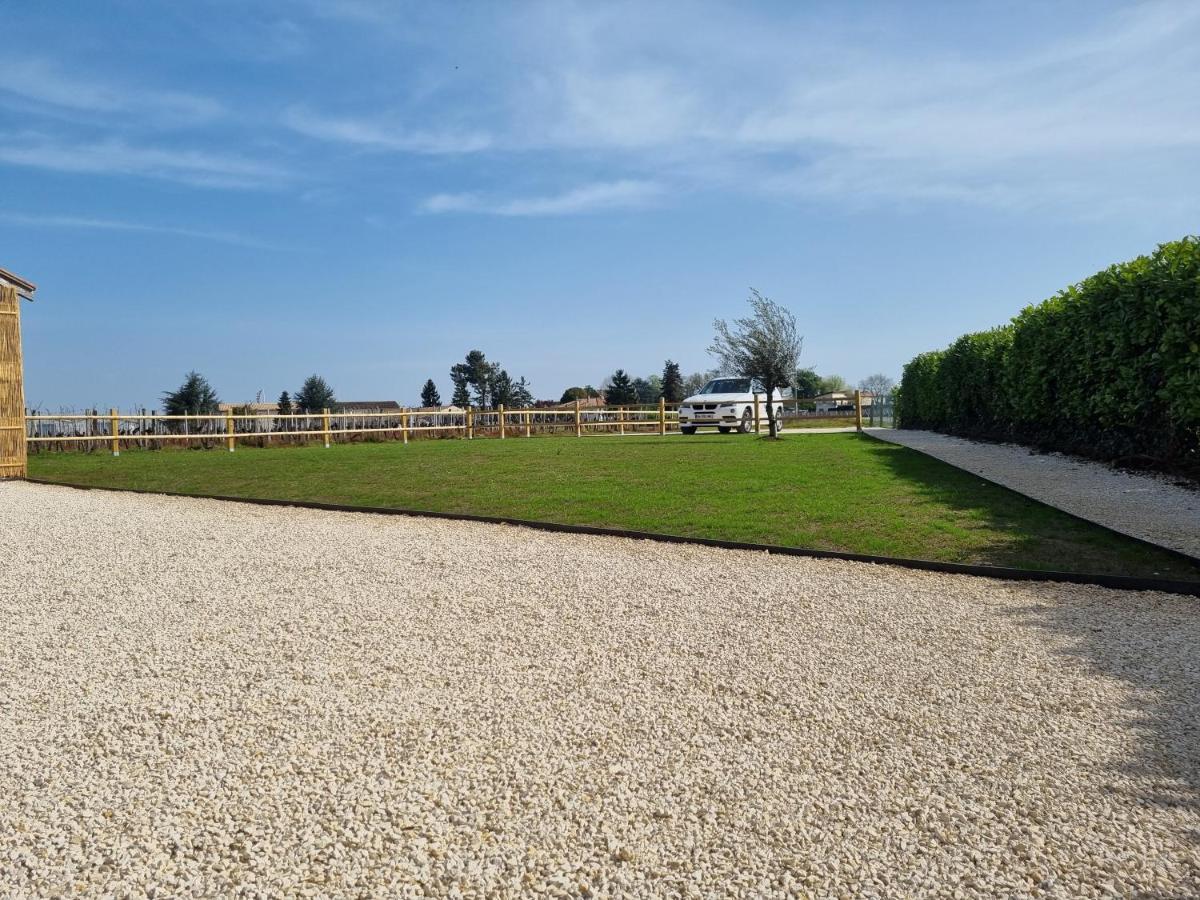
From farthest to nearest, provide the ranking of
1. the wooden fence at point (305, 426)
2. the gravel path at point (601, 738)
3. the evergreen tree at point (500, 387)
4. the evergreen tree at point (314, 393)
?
1. the evergreen tree at point (500, 387)
2. the evergreen tree at point (314, 393)
3. the wooden fence at point (305, 426)
4. the gravel path at point (601, 738)

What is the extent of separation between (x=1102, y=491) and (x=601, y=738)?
8509 mm

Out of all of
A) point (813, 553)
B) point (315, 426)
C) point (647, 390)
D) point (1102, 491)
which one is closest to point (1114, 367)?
point (1102, 491)

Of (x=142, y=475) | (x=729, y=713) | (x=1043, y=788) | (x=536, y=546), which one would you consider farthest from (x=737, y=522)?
(x=142, y=475)

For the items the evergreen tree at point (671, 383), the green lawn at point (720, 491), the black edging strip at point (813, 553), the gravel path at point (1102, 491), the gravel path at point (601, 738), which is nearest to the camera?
the gravel path at point (601, 738)

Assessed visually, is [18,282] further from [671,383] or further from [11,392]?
[671,383]

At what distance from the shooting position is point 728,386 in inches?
1017

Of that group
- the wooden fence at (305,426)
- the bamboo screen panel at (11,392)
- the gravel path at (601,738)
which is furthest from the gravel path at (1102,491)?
the wooden fence at (305,426)

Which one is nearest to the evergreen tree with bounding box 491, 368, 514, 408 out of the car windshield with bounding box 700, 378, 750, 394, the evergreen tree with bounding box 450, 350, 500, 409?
the evergreen tree with bounding box 450, 350, 500, 409

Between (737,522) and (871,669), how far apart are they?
3.97 metres

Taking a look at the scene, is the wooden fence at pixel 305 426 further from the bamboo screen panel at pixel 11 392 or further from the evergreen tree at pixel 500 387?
the evergreen tree at pixel 500 387

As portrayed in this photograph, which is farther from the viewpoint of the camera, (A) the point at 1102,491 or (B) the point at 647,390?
(B) the point at 647,390

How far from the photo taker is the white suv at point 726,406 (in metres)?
24.7

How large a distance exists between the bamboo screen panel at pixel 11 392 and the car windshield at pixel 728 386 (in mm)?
17890

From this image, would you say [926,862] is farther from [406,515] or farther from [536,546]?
[406,515]
